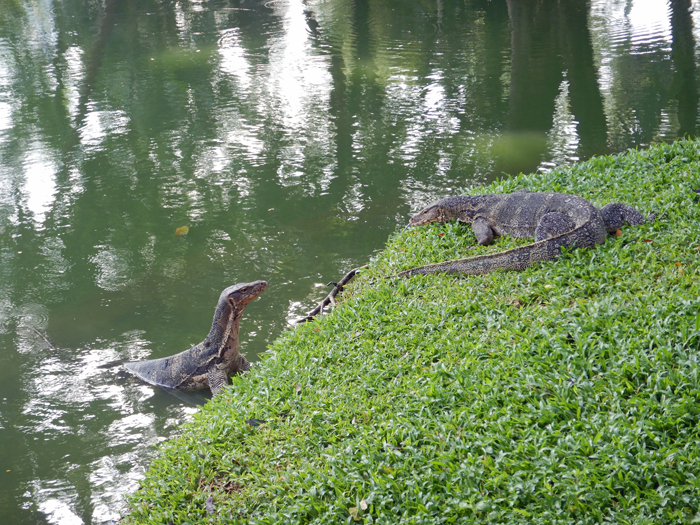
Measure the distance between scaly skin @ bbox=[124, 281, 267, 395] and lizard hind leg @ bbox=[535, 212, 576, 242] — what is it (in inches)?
108

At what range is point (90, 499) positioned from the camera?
458 cm

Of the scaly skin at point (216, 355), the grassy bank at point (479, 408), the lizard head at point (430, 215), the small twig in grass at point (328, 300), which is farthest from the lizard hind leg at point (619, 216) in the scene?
the scaly skin at point (216, 355)

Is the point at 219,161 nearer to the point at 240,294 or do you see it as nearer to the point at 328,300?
the point at 328,300

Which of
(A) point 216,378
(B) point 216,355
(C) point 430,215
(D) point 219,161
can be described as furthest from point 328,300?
(D) point 219,161

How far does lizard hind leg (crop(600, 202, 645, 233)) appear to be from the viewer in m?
5.47

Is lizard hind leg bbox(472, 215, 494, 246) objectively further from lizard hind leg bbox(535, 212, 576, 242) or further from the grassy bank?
the grassy bank

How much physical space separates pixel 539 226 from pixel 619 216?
76 centimetres

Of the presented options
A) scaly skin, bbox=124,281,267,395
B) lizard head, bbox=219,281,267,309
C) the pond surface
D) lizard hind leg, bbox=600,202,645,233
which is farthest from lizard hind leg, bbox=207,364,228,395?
lizard hind leg, bbox=600,202,645,233

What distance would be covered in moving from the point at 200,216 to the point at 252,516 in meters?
6.95

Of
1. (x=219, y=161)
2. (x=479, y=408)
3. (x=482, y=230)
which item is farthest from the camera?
(x=219, y=161)

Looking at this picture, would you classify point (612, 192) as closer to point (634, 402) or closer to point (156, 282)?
point (634, 402)

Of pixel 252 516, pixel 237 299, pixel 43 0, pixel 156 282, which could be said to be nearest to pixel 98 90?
pixel 156 282

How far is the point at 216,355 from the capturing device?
19.2 feet

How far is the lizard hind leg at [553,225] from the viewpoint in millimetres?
5426
